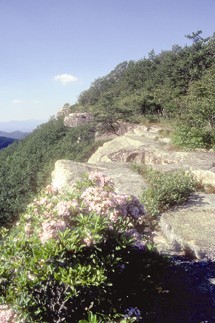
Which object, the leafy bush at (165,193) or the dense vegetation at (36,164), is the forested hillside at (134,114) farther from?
the leafy bush at (165,193)

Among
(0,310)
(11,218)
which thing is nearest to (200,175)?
(0,310)

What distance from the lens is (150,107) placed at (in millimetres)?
45625

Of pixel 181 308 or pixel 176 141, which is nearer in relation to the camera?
pixel 181 308

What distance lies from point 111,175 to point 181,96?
97.3ft

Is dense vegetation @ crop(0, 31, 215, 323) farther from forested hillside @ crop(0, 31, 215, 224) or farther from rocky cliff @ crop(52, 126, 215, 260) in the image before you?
forested hillside @ crop(0, 31, 215, 224)

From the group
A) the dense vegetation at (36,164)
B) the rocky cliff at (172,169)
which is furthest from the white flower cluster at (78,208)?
the dense vegetation at (36,164)

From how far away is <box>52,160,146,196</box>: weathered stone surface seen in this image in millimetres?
9367

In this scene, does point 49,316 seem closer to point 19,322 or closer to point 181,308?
point 19,322

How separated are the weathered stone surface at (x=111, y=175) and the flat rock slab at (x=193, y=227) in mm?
1506

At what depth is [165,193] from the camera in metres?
8.43

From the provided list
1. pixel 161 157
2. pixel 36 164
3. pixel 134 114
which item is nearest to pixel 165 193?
pixel 161 157

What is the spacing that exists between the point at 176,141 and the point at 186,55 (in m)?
46.2

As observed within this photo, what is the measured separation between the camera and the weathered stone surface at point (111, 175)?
9.37 meters

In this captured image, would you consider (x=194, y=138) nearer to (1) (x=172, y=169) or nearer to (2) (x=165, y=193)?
(1) (x=172, y=169)
